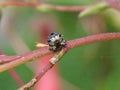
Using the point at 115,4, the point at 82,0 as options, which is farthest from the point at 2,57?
the point at 82,0

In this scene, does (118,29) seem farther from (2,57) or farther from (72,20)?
(2,57)

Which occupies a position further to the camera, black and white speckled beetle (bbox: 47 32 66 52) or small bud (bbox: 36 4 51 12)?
small bud (bbox: 36 4 51 12)

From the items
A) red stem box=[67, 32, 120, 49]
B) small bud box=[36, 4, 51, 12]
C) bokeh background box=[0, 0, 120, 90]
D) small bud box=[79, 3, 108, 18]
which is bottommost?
bokeh background box=[0, 0, 120, 90]

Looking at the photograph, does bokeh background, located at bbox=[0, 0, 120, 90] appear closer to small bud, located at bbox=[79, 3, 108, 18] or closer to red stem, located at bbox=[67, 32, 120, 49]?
small bud, located at bbox=[79, 3, 108, 18]

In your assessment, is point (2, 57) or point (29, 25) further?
point (29, 25)

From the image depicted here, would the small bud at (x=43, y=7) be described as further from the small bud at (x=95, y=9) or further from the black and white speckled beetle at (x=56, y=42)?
the black and white speckled beetle at (x=56, y=42)

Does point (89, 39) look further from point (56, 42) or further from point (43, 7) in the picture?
point (43, 7)

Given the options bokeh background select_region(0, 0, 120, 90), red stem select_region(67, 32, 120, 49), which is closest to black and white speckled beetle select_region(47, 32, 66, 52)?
red stem select_region(67, 32, 120, 49)

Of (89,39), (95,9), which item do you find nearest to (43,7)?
(95,9)
